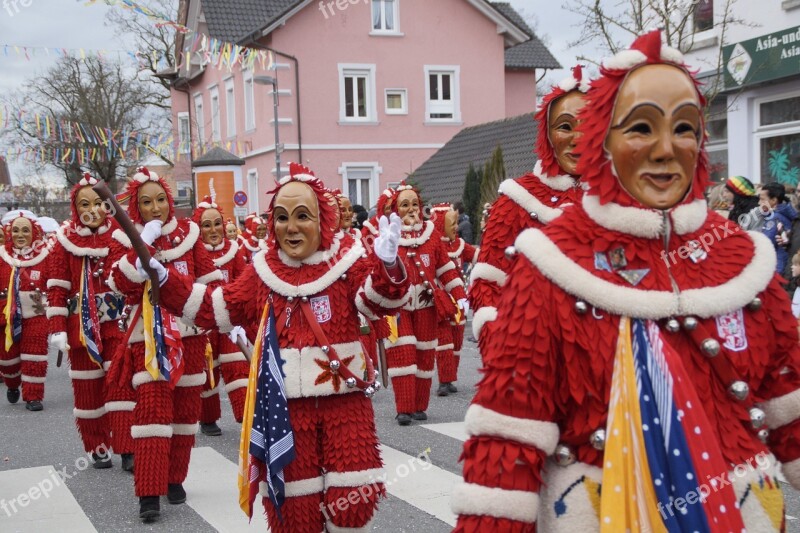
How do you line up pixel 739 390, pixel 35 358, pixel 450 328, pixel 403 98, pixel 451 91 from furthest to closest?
pixel 451 91, pixel 403 98, pixel 35 358, pixel 450 328, pixel 739 390

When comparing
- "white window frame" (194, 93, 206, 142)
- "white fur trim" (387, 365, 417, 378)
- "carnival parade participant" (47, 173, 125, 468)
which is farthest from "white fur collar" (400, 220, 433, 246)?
"white window frame" (194, 93, 206, 142)

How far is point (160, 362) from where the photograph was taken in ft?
19.1

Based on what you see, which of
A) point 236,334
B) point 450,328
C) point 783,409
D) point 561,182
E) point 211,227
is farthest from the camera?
point 450,328

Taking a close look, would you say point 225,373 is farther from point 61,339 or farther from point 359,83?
point 359,83

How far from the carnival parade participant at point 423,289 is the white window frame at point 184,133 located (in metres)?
26.9

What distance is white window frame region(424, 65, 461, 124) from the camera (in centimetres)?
3005

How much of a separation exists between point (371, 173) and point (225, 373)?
71.2 ft

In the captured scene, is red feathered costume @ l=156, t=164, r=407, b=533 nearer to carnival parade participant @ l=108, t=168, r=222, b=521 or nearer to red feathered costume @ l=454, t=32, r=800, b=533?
carnival parade participant @ l=108, t=168, r=222, b=521

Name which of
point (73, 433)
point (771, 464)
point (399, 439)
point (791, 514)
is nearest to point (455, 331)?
point (399, 439)

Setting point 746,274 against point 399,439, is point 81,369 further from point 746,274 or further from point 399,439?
point 746,274

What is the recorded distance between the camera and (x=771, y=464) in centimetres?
243

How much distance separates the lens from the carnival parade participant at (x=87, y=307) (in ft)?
23.1

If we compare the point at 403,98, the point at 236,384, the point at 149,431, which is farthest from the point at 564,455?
the point at 403,98

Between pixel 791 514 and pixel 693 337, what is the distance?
345 cm
